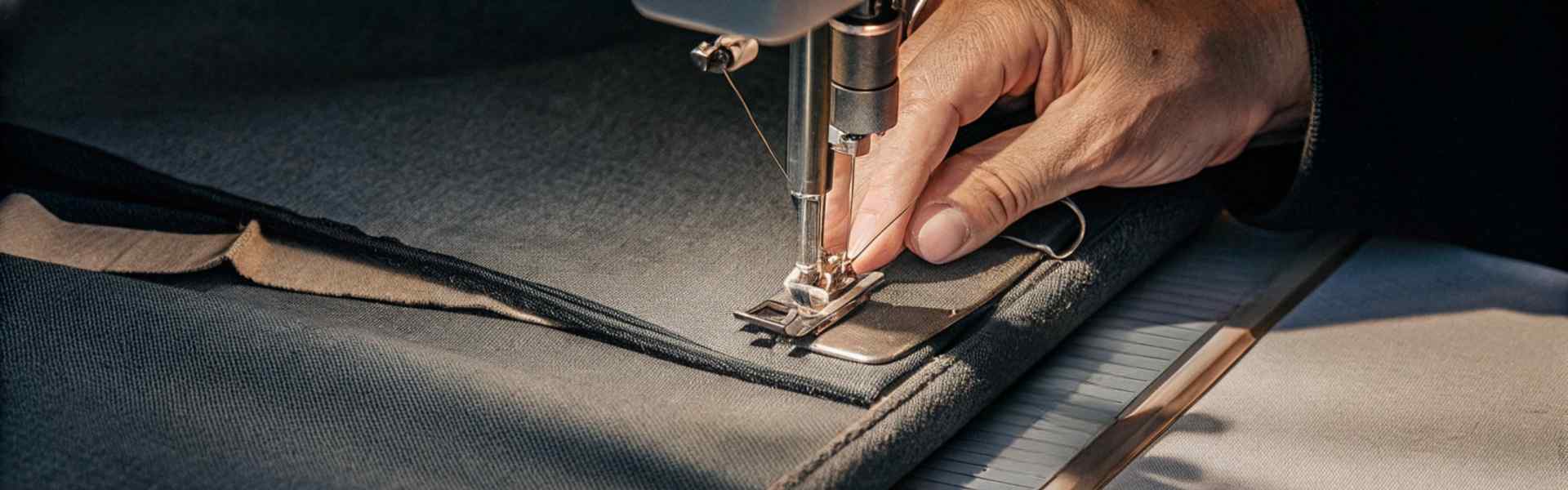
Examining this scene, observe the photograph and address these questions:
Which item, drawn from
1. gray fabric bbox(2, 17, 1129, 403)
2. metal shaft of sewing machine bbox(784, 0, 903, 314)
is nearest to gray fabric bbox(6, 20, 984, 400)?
gray fabric bbox(2, 17, 1129, 403)

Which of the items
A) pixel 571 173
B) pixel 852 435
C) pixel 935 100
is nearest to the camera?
pixel 852 435

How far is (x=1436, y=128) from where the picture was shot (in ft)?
3.71

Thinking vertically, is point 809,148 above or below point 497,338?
above

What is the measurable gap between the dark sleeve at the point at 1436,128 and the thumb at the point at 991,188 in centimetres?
21

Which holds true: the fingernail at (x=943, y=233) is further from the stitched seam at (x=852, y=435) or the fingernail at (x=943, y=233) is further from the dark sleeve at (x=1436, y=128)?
the dark sleeve at (x=1436, y=128)

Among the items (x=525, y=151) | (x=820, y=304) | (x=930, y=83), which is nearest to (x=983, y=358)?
(x=820, y=304)

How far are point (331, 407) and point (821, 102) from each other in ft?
1.11

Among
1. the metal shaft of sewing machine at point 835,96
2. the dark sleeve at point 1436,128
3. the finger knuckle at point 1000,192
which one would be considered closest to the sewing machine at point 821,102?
the metal shaft of sewing machine at point 835,96

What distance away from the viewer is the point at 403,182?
1152 millimetres

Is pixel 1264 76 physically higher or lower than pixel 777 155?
higher

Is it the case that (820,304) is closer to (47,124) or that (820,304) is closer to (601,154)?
(601,154)

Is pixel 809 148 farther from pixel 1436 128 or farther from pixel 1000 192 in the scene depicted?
pixel 1436 128

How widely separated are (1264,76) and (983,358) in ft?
1.28

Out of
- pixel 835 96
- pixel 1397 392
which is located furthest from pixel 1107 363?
pixel 835 96
